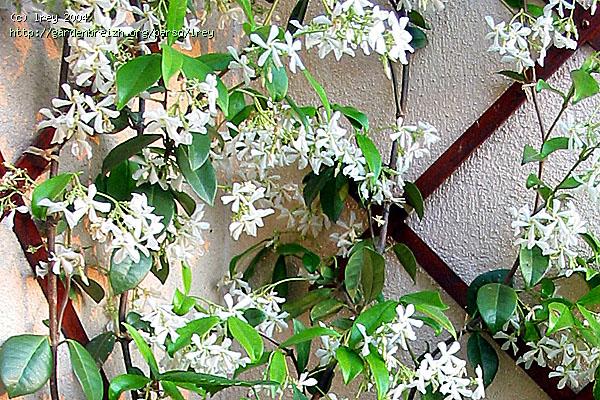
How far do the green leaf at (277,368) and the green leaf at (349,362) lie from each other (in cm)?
6

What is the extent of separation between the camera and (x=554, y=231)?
0.81 metres

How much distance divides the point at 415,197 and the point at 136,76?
0.56 m

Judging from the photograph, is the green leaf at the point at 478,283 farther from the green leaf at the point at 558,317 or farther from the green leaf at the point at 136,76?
the green leaf at the point at 136,76

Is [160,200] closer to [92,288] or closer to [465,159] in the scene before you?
[92,288]

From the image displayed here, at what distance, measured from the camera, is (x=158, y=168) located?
2.33 feet

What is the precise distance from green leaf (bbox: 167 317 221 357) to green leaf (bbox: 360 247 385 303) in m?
0.29

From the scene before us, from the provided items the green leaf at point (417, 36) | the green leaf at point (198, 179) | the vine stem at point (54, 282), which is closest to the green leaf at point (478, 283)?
the green leaf at point (417, 36)

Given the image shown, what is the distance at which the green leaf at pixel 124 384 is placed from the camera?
61 cm

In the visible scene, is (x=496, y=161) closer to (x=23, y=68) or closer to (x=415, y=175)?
(x=415, y=175)

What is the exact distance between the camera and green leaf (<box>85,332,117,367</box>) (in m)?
0.75

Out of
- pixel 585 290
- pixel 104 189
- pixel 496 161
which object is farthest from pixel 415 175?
pixel 104 189

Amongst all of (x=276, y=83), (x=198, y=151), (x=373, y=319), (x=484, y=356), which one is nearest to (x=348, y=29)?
(x=276, y=83)

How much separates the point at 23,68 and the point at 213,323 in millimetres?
357

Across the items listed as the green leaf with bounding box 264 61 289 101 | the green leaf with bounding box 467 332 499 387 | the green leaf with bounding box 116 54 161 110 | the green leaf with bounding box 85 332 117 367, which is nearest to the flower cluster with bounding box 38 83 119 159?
the green leaf with bounding box 116 54 161 110
